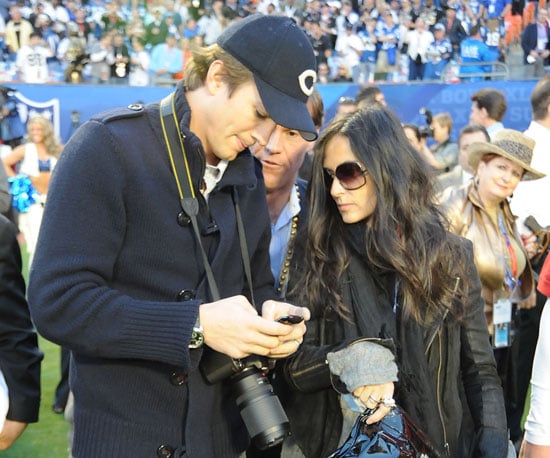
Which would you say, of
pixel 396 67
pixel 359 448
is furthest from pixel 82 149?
pixel 396 67

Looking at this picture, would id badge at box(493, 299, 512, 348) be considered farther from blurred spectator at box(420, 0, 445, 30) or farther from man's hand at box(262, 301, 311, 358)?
blurred spectator at box(420, 0, 445, 30)

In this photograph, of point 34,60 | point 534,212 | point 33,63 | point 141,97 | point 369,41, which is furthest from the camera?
point 369,41

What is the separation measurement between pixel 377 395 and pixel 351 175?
0.72 metres

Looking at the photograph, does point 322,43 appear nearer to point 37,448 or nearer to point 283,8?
point 283,8

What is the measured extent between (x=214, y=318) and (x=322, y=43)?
18454mm

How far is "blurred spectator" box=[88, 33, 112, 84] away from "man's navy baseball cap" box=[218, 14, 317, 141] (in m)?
14.9

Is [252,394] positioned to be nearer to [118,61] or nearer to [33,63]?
[118,61]

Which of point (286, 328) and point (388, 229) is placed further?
point (388, 229)

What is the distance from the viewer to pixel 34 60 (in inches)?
683

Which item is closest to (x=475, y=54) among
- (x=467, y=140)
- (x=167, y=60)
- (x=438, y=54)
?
(x=438, y=54)

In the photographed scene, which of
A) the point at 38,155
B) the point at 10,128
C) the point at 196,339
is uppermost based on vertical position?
the point at 196,339

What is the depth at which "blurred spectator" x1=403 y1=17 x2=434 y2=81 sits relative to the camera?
17672mm

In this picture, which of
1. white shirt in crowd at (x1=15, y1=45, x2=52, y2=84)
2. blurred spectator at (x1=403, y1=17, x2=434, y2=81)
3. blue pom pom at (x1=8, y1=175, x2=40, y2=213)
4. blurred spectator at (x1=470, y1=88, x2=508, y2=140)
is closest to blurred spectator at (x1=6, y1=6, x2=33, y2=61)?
white shirt in crowd at (x1=15, y1=45, x2=52, y2=84)

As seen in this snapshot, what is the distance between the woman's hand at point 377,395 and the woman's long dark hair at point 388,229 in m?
0.33
